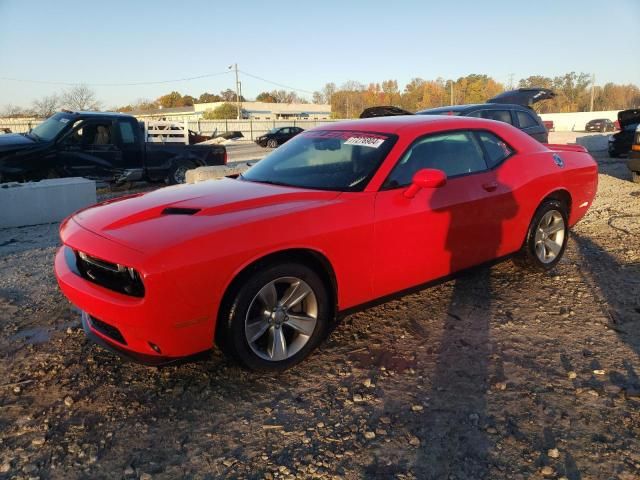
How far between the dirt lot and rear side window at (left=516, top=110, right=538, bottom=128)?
623 cm

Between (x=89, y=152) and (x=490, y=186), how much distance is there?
8.30m

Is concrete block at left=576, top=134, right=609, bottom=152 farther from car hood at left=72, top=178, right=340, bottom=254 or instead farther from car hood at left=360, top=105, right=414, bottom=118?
car hood at left=72, top=178, right=340, bottom=254

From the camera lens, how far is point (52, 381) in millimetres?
3033

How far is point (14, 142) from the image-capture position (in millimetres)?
9031

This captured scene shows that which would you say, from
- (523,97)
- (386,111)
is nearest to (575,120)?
(523,97)

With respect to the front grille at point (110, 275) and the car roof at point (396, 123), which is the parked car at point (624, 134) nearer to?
the car roof at point (396, 123)

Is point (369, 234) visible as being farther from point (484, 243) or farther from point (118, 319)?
point (118, 319)

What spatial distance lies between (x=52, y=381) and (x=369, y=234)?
221cm

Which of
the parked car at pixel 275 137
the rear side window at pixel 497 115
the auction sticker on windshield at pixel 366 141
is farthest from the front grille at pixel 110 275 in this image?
the parked car at pixel 275 137

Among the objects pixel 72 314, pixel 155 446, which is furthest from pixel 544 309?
pixel 72 314

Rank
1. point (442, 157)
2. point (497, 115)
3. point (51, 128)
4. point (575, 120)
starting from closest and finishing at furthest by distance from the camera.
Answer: point (442, 157) → point (497, 115) → point (51, 128) → point (575, 120)

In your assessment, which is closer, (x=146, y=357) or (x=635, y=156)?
(x=146, y=357)

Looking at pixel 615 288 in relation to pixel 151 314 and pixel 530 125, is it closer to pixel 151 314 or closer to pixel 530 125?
pixel 151 314

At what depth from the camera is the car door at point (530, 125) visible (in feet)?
31.7
